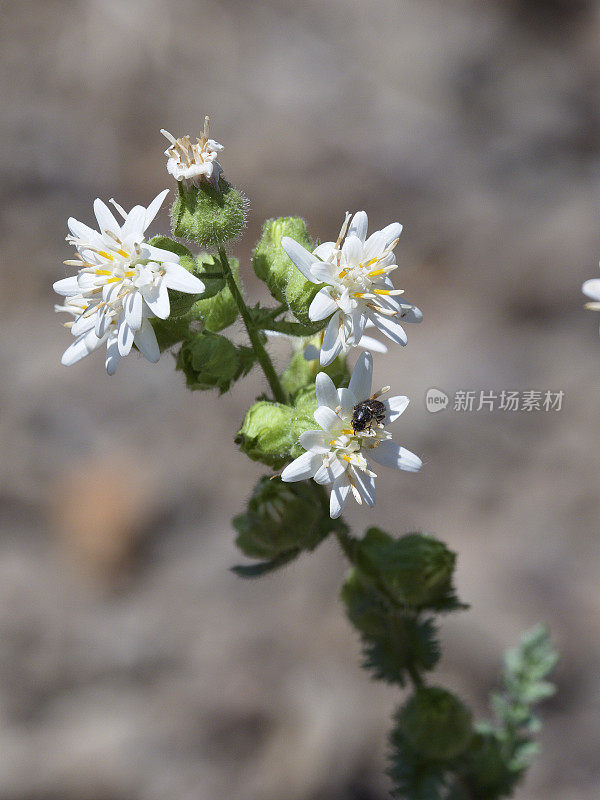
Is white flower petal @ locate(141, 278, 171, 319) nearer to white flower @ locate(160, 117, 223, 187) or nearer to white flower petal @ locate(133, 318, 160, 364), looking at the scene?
Answer: white flower petal @ locate(133, 318, 160, 364)

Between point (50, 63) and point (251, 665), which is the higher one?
point (50, 63)

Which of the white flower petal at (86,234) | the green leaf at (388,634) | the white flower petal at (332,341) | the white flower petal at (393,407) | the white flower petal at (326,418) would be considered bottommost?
the green leaf at (388,634)

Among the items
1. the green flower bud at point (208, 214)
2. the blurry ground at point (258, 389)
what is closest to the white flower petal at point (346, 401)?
the green flower bud at point (208, 214)

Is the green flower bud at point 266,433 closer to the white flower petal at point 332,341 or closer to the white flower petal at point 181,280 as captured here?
the white flower petal at point 332,341

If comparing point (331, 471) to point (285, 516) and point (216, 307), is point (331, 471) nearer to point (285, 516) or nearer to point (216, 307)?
point (285, 516)

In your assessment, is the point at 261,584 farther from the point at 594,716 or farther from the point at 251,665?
the point at 594,716

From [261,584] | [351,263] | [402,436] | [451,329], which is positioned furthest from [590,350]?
[351,263]
